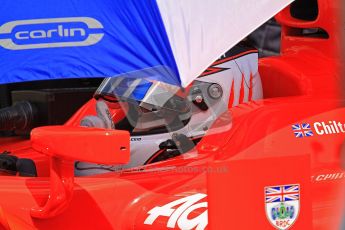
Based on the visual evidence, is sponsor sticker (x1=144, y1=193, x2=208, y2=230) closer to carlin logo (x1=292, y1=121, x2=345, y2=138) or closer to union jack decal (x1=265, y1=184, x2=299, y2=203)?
union jack decal (x1=265, y1=184, x2=299, y2=203)

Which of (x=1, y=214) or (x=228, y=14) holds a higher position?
(x=228, y=14)

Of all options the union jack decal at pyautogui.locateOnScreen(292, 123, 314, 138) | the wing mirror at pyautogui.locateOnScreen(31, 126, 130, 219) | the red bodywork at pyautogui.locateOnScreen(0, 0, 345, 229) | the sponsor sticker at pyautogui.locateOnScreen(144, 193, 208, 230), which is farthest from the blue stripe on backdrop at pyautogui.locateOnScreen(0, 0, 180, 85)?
the union jack decal at pyautogui.locateOnScreen(292, 123, 314, 138)

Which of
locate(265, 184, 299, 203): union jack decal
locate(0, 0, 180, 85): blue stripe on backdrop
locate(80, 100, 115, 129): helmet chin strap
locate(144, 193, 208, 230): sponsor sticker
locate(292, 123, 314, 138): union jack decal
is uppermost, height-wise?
locate(0, 0, 180, 85): blue stripe on backdrop

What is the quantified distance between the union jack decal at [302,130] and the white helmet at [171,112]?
409mm

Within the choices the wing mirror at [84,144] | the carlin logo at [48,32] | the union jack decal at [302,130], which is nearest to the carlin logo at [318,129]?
the union jack decal at [302,130]

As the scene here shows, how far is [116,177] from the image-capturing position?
2246mm

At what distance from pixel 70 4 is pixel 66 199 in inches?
26.0

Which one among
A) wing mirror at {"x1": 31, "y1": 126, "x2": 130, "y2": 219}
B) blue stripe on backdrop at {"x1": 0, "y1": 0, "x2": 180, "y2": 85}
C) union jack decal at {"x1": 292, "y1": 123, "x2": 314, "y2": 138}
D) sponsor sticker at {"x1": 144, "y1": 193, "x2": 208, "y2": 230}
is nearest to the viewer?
blue stripe on backdrop at {"x1": 0, "y1": 0, "x2": 180, "y2": 85}

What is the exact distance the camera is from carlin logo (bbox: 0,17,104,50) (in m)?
1.60

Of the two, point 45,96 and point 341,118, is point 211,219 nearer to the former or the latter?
point 341,118

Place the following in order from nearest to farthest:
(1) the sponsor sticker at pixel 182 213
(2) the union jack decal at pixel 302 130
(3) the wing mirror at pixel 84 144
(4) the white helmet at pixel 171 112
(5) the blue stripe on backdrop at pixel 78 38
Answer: (5) the blue stripe on backdrop at pixel 78 38 < (3) the wing mirror at pixel 84 144 < (1) the sponsor sticker at pixel 182 213 < (2) the union jack decal at pixel 302 130 < (4) the white helmet at pixel 171 112

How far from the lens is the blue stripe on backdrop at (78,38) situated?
5.23 ft

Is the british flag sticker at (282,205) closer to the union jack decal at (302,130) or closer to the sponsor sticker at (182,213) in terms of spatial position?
the sponsor sticker at (182,213)

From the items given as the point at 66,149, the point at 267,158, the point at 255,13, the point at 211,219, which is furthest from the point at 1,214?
the point at 255,13
